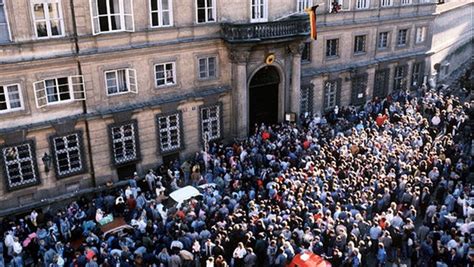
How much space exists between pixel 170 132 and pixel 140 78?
12.2ft

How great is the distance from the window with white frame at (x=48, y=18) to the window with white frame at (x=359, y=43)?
21.4m

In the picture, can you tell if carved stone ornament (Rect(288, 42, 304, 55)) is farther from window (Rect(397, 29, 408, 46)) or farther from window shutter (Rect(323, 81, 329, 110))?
window (Rect(397, 29, 408, 46))

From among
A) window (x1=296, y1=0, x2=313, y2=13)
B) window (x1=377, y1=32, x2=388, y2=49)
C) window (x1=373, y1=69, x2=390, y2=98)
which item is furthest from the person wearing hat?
window (x1=377, y1=32, x2=388, y2=49)

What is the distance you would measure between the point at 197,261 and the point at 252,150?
883cm

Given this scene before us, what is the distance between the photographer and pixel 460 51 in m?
55.3

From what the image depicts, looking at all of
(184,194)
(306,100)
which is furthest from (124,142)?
(306,100)

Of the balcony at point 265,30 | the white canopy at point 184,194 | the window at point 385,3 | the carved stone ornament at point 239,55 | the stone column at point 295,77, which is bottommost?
the white canopy at point 184,194

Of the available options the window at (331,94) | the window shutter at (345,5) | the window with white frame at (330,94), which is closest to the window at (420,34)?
the window shutter at (345,5)

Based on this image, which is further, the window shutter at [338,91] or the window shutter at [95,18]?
the window shutter at [338,91]

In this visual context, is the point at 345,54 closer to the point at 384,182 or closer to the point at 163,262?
the point at 384,182

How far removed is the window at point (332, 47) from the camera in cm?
3442

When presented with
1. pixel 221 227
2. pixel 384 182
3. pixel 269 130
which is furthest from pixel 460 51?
pixel 221 227

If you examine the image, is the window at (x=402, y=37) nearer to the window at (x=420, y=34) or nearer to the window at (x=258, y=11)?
the window at (x=420, y=34)

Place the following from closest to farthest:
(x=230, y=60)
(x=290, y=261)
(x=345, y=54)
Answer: (x=290, y=261), (x=230, y=60), (x=345, y=54)
